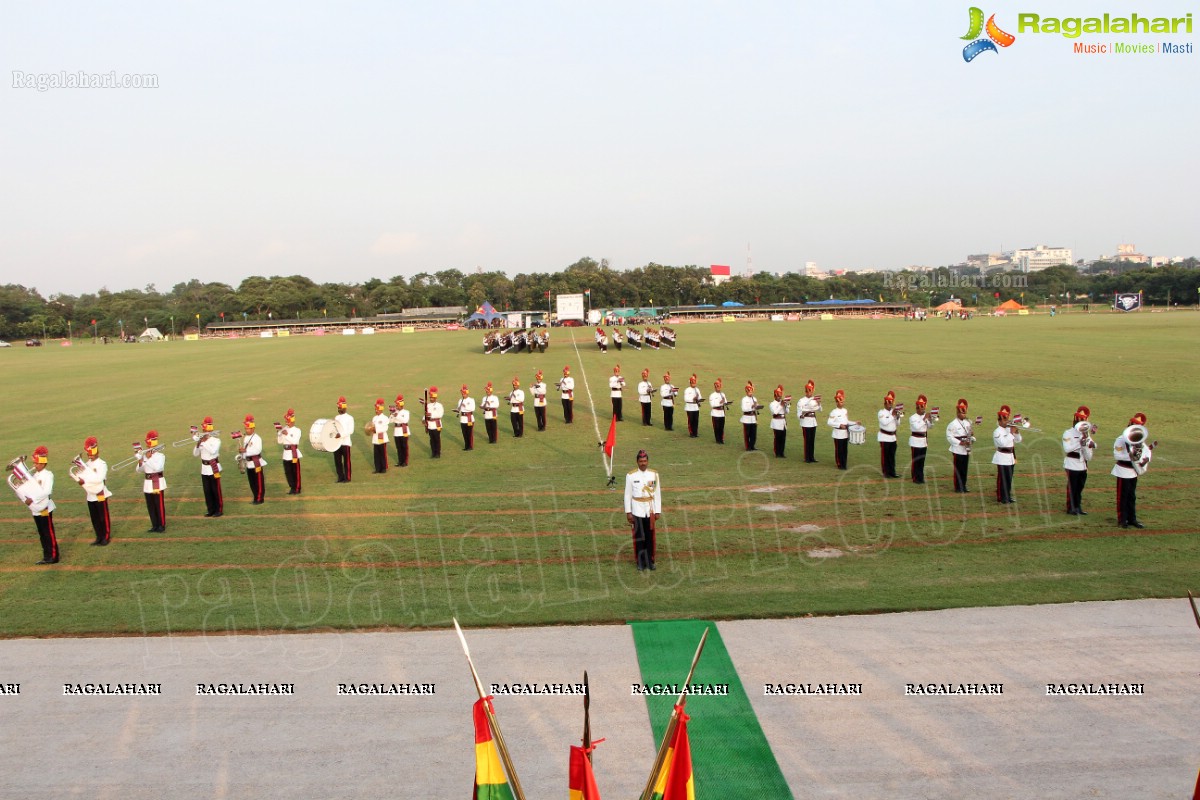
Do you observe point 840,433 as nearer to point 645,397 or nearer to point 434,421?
point 645,397

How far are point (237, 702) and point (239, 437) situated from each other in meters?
7.22

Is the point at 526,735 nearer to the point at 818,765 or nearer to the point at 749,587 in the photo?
the point at 818,765

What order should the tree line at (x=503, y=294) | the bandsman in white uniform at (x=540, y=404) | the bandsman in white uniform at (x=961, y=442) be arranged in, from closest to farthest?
the bandsman in white uniform at (x=961, y=442) → the bandsman in white uniform at (x=540, y=404) → the tree line at (x=503, y=294)

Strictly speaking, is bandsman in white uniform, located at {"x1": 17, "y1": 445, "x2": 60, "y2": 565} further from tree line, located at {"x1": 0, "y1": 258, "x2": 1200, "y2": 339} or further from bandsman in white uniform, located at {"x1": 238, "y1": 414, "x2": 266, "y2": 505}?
tree line, located at {"x1": 0, "y1": 258, "x2": 1200, "y2": 339}

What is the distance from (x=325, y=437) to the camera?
14109 millimetres

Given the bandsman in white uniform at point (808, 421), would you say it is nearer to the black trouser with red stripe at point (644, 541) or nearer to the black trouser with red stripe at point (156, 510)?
the black trouser with red stripe at point (644, 541)

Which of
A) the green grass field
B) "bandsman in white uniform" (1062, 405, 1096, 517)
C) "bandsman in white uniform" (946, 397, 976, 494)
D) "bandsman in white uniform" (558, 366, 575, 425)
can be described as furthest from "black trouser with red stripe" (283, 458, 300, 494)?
"bandsman in white uniform" (1062, 405, 1096, 517)

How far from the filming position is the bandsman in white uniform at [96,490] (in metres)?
10.4

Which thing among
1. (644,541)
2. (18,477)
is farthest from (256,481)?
(644,541)

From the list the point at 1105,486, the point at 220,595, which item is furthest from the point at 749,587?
the point at 1105,486

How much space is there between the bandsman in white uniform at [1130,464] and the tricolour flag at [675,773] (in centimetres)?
893

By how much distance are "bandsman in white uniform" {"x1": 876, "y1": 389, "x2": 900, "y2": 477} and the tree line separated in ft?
349

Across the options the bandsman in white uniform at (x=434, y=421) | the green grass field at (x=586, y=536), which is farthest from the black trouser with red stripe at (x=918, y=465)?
the bandsman in white uniform at (x=434, y=421)

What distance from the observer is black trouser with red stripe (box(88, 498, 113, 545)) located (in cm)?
1051
